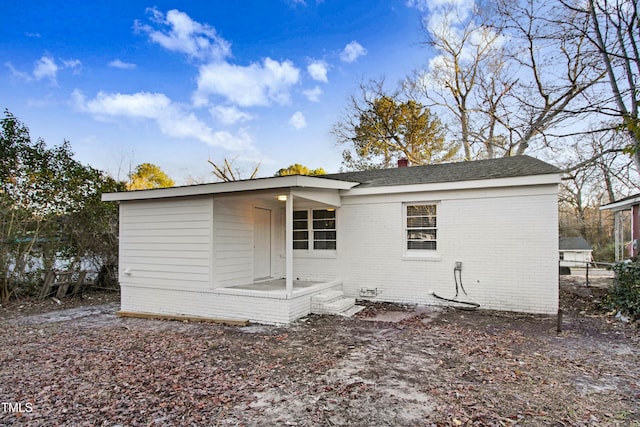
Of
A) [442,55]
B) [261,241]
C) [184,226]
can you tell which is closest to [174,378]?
[184,226]

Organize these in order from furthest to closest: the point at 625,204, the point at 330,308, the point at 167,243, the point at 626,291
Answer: the point at 625,204 → the point at 167,243 → the point at 330,308 → the point at 626,291

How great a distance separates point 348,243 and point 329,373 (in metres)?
4.85

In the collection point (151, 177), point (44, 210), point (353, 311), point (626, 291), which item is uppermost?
point (151, 177)

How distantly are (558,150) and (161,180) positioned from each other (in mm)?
24280

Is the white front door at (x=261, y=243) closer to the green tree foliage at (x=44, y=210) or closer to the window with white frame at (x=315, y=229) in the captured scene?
the window with white frame at (x=315, y=229)

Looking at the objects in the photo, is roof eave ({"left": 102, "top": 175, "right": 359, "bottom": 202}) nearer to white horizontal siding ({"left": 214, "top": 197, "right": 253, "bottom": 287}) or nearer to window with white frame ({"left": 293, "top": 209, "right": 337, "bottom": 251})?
white horizontal siding ({"left": 214, "top": 197, "right": 253, "bottom": 287})

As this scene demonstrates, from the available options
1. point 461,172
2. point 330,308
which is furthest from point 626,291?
point 330,308

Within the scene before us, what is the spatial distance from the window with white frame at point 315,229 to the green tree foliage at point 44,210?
5.77 m

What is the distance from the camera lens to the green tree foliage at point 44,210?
914cm

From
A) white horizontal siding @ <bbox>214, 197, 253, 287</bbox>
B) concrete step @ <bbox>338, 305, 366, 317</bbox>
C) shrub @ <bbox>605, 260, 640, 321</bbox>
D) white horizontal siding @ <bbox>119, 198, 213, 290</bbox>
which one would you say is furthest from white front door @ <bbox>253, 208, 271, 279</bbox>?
shrub @ <bbox>605, 260, 640, 321</bbox>

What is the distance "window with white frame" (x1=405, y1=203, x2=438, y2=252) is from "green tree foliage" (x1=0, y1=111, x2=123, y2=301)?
8641mm

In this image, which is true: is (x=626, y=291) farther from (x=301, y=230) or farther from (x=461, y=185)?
(x=301, y=230)

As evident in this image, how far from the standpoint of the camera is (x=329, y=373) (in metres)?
4.09

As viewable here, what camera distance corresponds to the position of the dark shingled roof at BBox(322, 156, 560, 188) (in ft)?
24.1
